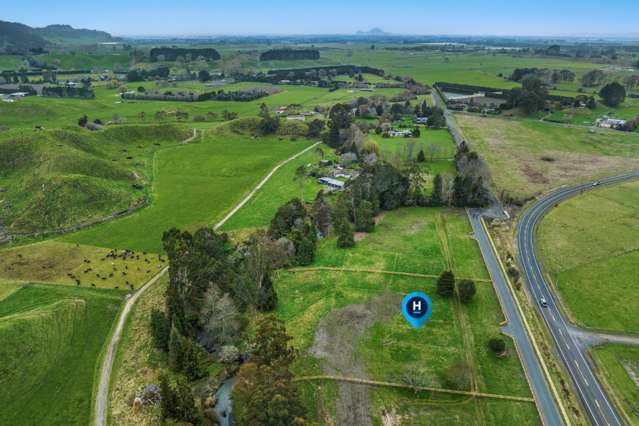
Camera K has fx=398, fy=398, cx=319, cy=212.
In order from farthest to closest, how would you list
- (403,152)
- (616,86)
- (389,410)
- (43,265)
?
(616,86), (403,152), (43,265), (389,410)

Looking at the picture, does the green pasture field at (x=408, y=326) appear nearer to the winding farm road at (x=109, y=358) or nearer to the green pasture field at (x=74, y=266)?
the winding farm road at (x=109, y=358)

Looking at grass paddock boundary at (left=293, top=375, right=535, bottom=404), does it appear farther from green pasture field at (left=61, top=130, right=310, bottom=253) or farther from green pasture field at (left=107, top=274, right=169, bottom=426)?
green pasture field at (left=61, top=130, right=310, bottom=253)

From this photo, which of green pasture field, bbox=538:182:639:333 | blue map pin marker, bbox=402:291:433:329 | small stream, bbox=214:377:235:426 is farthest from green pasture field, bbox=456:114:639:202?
small stream, bbox=214:377:235:426

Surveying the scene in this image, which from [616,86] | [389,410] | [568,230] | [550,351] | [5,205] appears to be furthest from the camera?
[616,86]

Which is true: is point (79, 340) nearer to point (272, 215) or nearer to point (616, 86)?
point (272, 215)

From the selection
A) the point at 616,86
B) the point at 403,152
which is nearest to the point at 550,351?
the point at 403,152

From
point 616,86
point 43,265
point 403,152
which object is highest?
point 616,86
